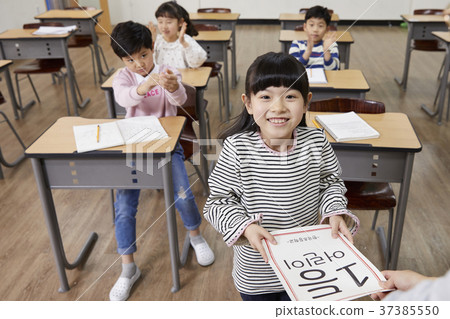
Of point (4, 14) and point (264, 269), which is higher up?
point (4, 14)

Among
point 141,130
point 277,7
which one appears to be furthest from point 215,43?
point 277,7

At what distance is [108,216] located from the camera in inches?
98.7

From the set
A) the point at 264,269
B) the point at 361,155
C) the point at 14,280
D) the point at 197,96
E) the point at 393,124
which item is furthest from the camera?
the point at 197,96

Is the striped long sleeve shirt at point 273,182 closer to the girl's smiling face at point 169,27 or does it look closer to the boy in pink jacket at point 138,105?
the boy in pink jacket at point 138,105

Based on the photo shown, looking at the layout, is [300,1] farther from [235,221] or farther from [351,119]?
[235,221]

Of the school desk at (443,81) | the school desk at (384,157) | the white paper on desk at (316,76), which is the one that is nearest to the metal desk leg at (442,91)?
the school desk at (443,81)

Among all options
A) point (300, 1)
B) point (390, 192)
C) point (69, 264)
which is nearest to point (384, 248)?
point (390, 192)

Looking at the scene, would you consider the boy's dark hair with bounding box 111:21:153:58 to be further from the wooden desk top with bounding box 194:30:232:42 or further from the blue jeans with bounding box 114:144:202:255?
the wooden desk top with bounding box 194:30:232:42

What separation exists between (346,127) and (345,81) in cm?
80

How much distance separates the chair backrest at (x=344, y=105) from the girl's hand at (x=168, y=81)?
64 centimetres

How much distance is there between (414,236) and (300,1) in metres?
6.28

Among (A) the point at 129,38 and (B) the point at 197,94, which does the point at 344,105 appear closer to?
(B) the point at 197,94

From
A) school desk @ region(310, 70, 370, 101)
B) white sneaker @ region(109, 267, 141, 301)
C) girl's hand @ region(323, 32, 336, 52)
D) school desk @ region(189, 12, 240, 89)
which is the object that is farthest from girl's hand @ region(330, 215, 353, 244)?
school desk @ region(189, 12, 240, 89)

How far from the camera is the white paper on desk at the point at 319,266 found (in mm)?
867
